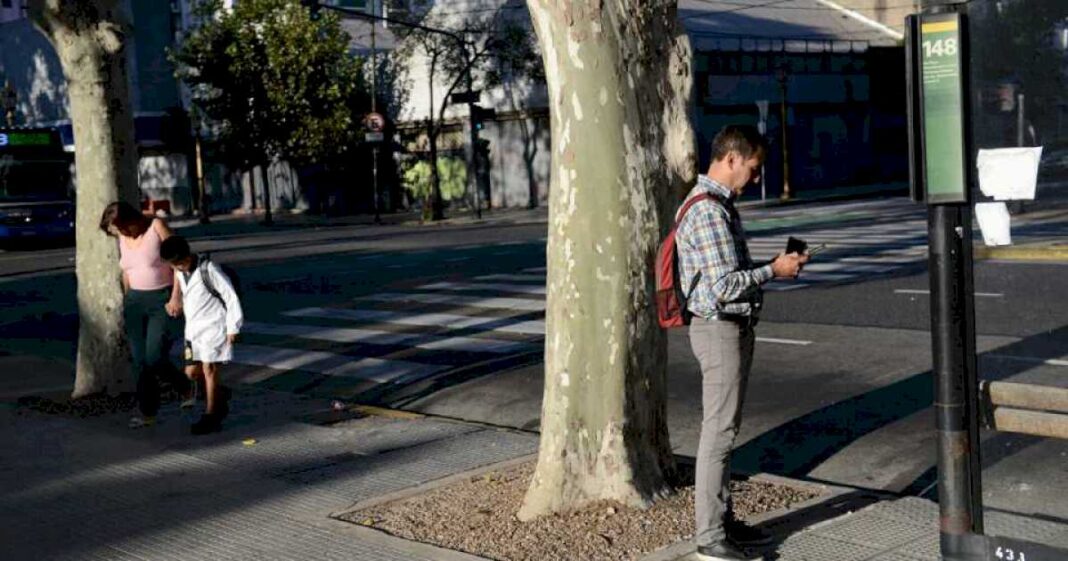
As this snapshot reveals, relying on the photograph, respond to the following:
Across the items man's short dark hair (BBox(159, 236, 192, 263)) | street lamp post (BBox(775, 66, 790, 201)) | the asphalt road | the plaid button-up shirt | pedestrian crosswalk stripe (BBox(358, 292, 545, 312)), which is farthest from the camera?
street lamp post (BBox(775, 66, 790, 201))

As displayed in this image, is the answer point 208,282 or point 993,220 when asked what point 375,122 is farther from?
point 993,220

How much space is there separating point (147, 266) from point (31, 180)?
2616 centimetres

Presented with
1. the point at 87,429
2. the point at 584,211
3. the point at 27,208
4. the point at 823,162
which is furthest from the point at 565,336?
the point at 823,162

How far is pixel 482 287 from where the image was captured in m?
17.8

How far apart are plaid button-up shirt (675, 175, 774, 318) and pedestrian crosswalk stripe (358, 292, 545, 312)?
31.7ft

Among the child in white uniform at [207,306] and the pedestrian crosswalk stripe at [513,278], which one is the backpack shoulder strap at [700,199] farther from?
the pedestrian crosswalk stripe at [513,278]

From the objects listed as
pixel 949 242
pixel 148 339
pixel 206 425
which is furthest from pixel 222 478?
pixel 949 242

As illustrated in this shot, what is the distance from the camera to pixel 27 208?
33.4 meters

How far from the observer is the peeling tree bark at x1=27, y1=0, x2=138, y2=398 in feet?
35.1

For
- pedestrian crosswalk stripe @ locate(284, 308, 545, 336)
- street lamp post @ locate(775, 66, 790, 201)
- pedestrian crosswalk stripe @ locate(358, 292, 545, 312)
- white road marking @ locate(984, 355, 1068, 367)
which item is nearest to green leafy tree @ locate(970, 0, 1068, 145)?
white road marking @ locate(984, 355, 1068, 367)

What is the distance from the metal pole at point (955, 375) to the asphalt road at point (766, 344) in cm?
93

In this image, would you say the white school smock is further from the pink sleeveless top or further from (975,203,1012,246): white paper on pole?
(975,203,1012,246): white paper on pole

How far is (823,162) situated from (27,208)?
93.6 ft

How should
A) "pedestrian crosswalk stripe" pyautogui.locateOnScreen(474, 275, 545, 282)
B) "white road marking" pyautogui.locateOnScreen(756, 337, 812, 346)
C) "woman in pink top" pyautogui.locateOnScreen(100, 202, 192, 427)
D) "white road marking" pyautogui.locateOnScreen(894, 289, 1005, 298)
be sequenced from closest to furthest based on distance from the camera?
"woman in pink top" pyautogui.locateOnScreen(100, 202, 192, 427) < "white road marking" pyautogui.locateOnScreen(756, 337, 812, 346) < "white road marking" pyautogui.locateOnScreen(894, 289, 1005, 298) < "pedestrian crosswalk stripe" pyautogui.locateOnScreen(474, 275, 545, 282)
